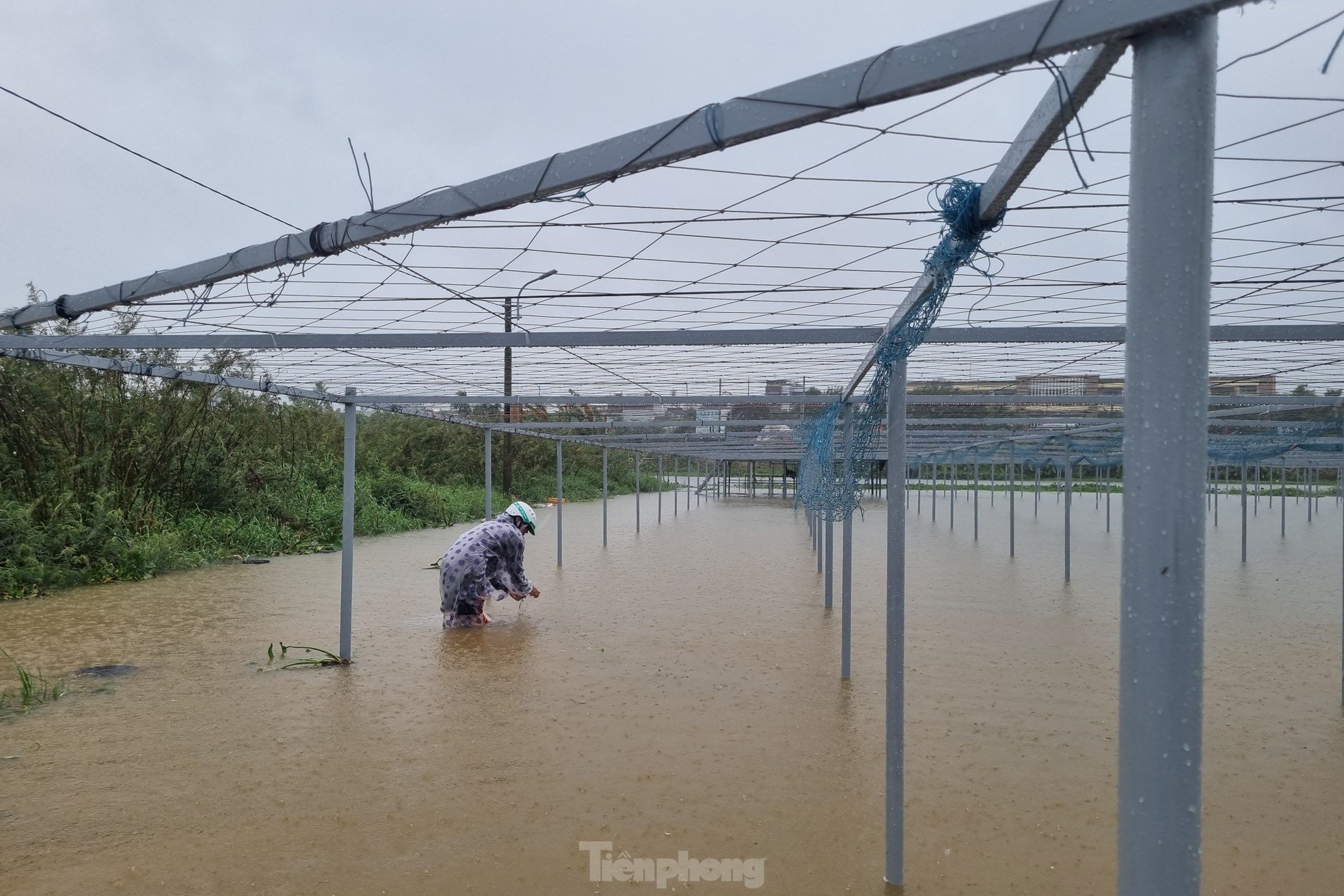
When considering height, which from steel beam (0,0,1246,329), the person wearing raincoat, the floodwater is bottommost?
the floodwater

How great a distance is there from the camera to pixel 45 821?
4.75 meters

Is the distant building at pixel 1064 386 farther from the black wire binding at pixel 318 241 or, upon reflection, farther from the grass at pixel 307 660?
the black wire binding at pixel 318 241

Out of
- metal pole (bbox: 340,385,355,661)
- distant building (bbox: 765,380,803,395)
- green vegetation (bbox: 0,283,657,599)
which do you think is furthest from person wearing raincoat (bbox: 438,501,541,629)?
green vegetation (bbox: 0,283,657,599)

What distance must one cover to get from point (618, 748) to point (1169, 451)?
456cm

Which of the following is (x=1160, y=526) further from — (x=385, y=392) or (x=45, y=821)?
(x=385, y=392)

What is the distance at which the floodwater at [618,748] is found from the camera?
4328 millimetres

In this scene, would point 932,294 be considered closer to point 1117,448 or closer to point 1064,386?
point 1064,386

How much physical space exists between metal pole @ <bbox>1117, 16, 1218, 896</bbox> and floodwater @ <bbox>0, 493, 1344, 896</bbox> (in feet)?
7.75

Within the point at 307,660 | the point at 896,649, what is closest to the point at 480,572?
the point at 307,660

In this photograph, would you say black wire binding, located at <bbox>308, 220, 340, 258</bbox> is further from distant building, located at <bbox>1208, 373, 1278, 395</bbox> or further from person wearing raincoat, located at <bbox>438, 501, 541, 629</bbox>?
distant building, located at <bbox>1208, 373, 1278, 395</bbox>

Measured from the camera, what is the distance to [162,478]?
51.8 feet

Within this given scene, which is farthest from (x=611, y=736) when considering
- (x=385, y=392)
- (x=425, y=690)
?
(x=385, y=392)

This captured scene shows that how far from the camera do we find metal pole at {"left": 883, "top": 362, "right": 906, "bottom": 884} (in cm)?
407

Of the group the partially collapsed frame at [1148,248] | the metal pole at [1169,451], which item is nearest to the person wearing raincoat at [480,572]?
the partially collapsed frame at [1148,248]
